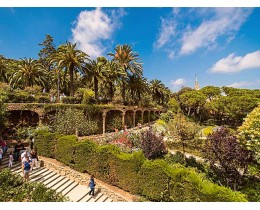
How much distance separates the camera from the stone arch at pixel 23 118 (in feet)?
65.7

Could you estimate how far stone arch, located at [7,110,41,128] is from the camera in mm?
20016

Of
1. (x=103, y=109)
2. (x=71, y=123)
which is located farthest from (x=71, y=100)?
(x=71, y=123)

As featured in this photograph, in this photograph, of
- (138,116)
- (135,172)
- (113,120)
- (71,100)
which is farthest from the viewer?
(138,116)

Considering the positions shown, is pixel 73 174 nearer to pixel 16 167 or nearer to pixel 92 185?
pixel 92 185

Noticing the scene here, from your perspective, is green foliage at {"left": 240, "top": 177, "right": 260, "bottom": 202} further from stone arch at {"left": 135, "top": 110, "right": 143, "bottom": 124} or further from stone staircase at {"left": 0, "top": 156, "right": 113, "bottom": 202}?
stone arch at {"left": 135, "top": 110, "right": 143, "bottom": 124}

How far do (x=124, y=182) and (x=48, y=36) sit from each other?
176ft

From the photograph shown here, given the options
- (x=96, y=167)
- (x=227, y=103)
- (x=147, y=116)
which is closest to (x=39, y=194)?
(x=96, y=167)

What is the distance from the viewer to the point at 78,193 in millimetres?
12094

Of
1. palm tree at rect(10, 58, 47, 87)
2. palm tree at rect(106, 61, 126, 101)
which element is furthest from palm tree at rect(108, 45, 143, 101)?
palm tree at rect(10, 58, 47, 87)

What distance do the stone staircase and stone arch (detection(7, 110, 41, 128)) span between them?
7.04 metres

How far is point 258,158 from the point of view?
12.2m

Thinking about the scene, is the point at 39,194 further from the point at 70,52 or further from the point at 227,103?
the point at 227,103

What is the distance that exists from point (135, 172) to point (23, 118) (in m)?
15.5

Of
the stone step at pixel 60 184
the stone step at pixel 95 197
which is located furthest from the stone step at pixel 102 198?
the stone step at pixel 60 184
